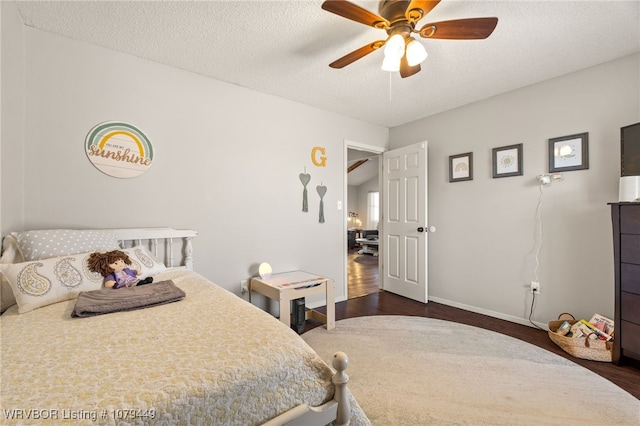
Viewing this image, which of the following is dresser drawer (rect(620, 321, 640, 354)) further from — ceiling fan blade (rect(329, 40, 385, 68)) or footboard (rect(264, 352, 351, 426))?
ceiling fan blade (rect(329, 40, 385, 68))

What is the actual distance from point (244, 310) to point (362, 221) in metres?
9.20

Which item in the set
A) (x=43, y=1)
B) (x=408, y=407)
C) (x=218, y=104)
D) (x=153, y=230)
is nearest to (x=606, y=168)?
(x=408, y=407)

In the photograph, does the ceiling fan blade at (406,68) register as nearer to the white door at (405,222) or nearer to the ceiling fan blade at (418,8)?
the ceiling fan blade at (418,8)

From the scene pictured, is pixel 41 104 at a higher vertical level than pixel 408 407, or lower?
Result: higher

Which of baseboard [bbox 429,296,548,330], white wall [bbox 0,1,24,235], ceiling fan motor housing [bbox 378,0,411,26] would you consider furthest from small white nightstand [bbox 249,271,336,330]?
ceiling fan motor housing [bbox 378,0,411,26]

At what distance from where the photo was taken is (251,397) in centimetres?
82

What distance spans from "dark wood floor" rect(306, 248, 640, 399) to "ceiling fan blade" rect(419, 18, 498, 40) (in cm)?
226

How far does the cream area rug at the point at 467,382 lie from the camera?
151 centimetres

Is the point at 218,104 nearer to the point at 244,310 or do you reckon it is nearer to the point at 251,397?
the point at 244,310

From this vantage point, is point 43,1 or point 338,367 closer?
point 338,367

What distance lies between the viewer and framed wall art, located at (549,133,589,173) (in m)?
2.38

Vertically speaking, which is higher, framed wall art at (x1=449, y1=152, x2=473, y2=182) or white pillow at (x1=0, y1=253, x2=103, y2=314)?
framed wall art at (x1=449, y1=152, x2=473, y2=182)

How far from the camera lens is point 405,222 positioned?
11.9 ft

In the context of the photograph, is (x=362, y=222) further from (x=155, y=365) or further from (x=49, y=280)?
(x=155, y=365)
